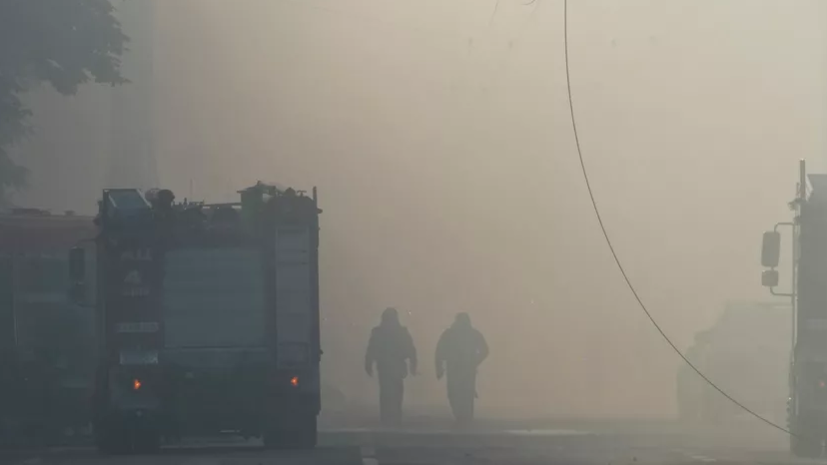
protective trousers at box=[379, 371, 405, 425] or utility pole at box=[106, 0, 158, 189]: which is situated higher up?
utility pole at box=[106, 0, 158, 189]

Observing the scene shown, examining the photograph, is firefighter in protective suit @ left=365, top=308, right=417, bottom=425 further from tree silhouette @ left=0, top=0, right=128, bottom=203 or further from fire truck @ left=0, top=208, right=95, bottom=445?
tree silhouette @ left=0, top=0, right=128, bottom=203

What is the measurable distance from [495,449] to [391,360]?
8.91 metres

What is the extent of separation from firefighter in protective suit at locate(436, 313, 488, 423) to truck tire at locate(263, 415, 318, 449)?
8.27 metres

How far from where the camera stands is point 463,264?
5681 centimetres

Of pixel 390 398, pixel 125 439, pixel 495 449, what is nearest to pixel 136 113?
pixel 390 398

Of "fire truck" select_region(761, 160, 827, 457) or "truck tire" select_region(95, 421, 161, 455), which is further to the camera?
"fire truck" select_region(761, 160, 827, 457)

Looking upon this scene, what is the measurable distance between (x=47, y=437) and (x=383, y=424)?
19.5ft

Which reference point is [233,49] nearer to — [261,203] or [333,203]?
[333,203]

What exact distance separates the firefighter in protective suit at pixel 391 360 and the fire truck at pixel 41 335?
17.9 ft

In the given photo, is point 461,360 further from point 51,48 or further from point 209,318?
point 51,48

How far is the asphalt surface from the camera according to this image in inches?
730

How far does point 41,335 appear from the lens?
25.1 m

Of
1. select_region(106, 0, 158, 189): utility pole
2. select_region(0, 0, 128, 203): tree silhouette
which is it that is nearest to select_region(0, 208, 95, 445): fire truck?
select_region(0, 0, 128, 203): tree silhouette

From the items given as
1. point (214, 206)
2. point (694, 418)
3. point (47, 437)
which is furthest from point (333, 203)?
point (214, 206)
